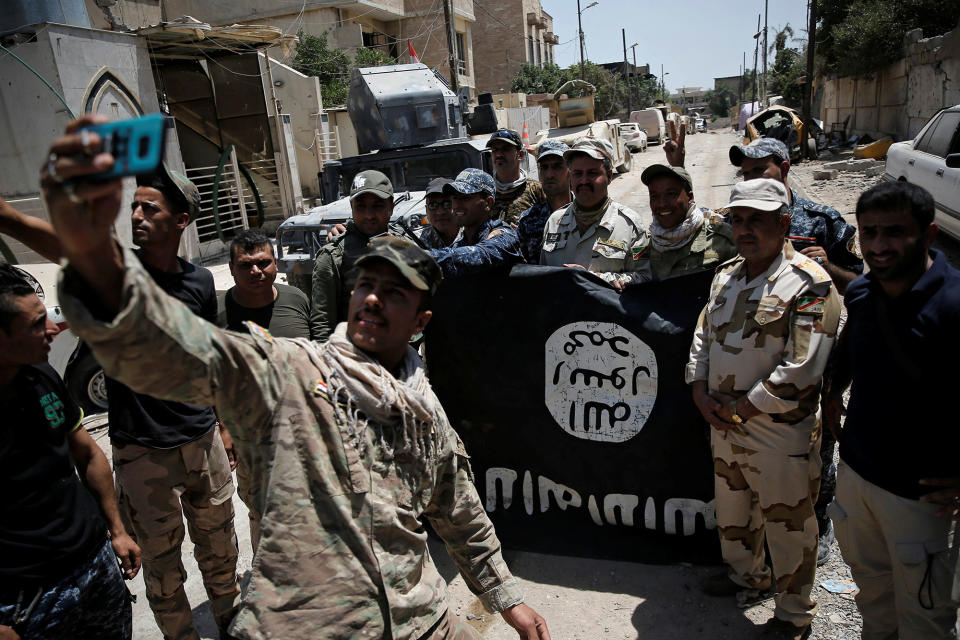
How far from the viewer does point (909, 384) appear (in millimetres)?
2184

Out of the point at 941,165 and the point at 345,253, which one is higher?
the point at 345,253

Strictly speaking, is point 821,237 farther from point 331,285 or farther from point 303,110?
point 303,110

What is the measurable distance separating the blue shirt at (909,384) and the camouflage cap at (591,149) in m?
1.53

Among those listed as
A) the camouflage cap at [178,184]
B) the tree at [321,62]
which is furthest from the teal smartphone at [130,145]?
the tree at [321,62]

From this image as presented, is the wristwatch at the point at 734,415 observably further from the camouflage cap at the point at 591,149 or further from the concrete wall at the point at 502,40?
the concrete wall at the point at 502,40

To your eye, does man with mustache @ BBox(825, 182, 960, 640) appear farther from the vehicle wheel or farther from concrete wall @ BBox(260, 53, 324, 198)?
concrete wall @ BBox(260, 53, 324, 198)

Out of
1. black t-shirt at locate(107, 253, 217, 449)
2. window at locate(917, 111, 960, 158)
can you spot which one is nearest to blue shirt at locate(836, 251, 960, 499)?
black t-shirt at locate(107, 253, 217, 449)

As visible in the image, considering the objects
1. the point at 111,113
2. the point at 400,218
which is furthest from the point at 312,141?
the point at 400,218

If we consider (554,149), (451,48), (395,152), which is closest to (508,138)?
(554,149)

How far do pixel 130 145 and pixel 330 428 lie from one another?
81 centimetres

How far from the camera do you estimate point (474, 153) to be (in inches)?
314

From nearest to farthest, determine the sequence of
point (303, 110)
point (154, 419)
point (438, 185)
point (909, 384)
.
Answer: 1. point (909, 384)
2. point (154, 419)
3. point (438, 185)
4. point (303, 110)

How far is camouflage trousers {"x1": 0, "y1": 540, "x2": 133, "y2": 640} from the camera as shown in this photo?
6.59ft

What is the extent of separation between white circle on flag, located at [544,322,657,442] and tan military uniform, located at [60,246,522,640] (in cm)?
169
